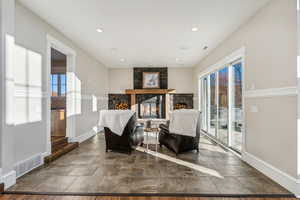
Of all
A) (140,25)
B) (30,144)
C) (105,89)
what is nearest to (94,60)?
(105,89)

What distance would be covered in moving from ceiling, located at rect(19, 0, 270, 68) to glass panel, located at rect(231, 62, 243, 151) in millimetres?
907

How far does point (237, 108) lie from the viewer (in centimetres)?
413

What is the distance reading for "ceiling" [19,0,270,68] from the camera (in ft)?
9.53

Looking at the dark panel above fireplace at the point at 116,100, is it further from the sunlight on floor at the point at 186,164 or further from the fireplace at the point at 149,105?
the sunlight on floor at the point at 186,164

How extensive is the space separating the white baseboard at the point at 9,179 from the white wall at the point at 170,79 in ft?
19.9

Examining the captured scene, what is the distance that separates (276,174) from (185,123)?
167 centimetres

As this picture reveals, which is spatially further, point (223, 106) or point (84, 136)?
point (84, 136)

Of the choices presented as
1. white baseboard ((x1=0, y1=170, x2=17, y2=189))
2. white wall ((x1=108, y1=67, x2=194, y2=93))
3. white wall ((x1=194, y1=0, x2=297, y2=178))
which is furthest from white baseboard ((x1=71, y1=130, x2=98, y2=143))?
white wall ((x1=194, y1=0, x2=297, y2=178))

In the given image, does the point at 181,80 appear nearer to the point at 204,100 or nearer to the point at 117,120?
the point at 204,100

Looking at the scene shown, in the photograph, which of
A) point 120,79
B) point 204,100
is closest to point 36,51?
point 120,79

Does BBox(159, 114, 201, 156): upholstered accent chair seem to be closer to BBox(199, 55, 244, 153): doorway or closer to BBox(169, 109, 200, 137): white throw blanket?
BBox(169, 109, 200, 137): white throw blanket

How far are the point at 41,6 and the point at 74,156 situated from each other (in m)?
2.91

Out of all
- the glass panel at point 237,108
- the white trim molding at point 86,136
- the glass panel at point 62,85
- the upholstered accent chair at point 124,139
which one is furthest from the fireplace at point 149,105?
the glass panel at point 237,108

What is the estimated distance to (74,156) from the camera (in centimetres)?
390
